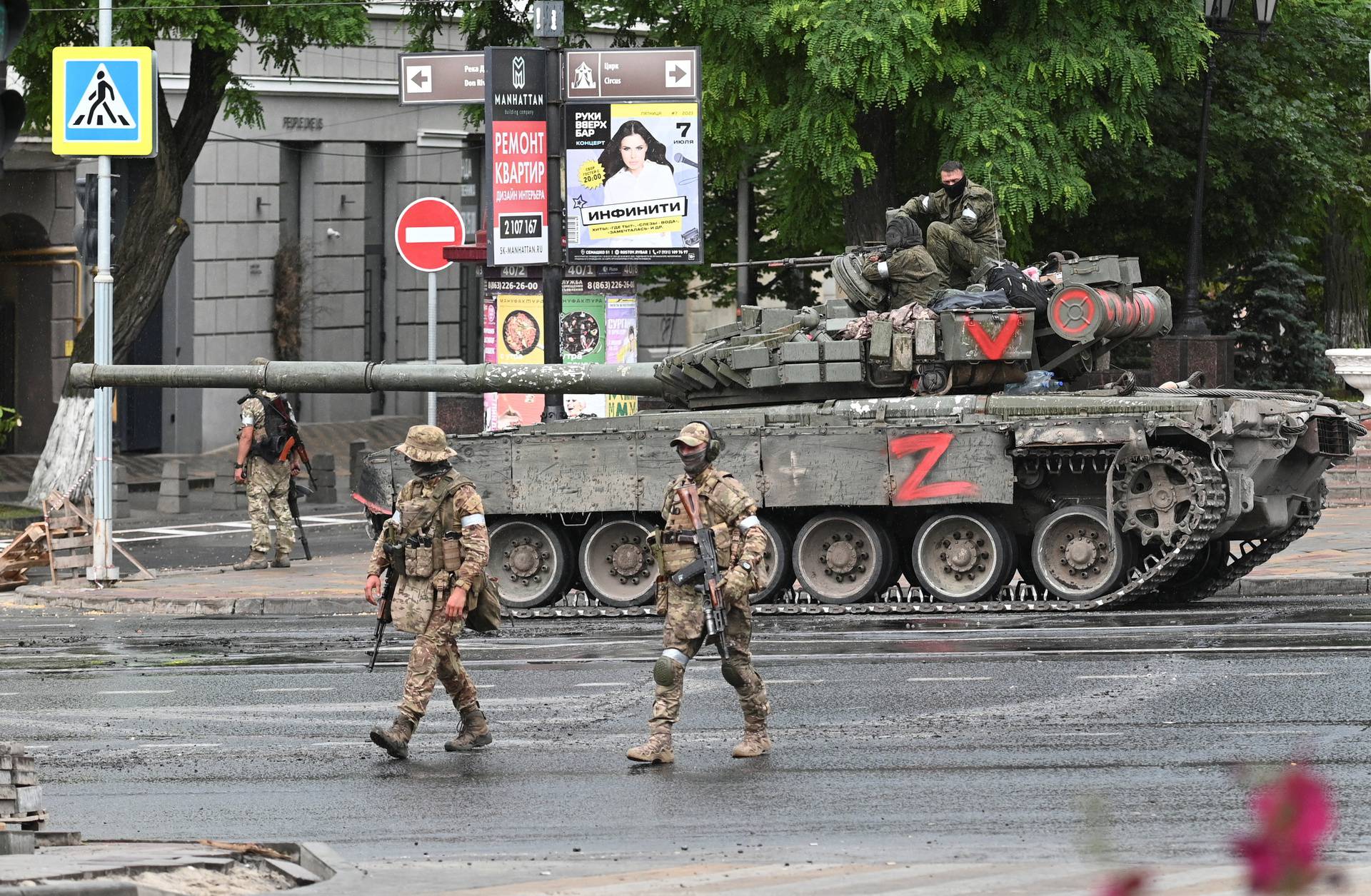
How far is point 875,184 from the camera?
85.9 feet

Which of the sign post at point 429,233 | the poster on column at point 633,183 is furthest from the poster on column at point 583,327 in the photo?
the sign post at point 429,233

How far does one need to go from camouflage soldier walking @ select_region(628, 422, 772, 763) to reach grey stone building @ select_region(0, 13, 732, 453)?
Answer: 24.6 m

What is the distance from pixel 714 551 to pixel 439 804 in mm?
1982

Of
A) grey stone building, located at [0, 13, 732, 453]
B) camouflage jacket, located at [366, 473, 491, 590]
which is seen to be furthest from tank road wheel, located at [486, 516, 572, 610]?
grey stone building, located at [0, 13, 732, 453]

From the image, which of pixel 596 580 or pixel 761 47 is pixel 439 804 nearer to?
pixel 596 580

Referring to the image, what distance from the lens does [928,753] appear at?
970 centimetres

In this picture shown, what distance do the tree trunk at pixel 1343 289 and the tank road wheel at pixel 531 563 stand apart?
21453 millimetres

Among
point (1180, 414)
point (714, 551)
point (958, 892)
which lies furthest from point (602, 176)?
point (958, 892)

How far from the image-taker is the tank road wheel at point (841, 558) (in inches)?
672

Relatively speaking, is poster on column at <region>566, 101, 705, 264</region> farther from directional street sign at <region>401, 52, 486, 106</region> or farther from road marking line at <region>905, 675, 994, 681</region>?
road marking line at <region>905, 675, 994, 681</region>

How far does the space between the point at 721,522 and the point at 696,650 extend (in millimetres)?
629

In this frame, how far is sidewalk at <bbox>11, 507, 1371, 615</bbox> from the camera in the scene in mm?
17719

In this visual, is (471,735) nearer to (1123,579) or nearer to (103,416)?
(1123,579)

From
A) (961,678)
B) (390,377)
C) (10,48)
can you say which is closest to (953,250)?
(390,377)
